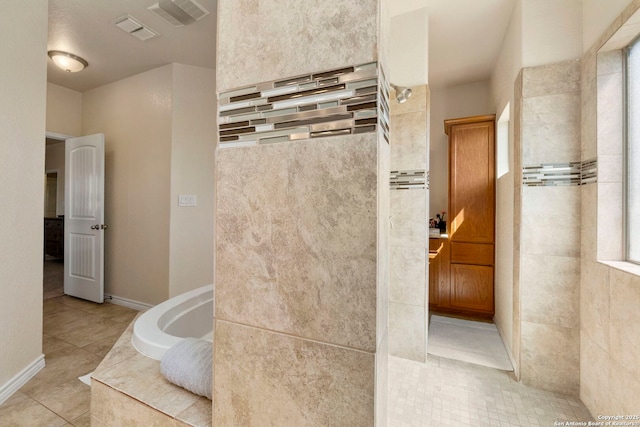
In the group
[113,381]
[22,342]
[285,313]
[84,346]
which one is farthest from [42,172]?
[285,313]

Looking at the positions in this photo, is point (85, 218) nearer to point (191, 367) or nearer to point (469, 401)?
point (191, 367)

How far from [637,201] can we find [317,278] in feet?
5.79

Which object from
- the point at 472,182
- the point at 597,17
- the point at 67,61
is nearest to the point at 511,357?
the point at 472,182

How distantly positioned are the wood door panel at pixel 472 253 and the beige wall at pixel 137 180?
9.91 feet

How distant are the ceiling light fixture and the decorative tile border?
161 inches

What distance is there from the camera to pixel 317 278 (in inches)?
20.6

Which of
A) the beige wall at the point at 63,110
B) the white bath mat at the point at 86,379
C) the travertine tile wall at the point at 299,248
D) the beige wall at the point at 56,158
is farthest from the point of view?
the beige wall at the point at 56,158

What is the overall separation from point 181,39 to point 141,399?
2.88 metres

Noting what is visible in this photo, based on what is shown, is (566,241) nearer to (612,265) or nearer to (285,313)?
(612,265)

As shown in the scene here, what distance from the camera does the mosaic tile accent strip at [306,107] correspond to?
493 mm

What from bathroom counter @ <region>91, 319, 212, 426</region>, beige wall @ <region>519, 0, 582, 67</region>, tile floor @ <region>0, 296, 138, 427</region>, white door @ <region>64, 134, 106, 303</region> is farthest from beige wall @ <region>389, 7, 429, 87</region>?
white door @ <region>64, 134, 106, 303</region>

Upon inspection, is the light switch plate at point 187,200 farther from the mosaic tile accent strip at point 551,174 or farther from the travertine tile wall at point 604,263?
the travertine tile wall at point 604,263

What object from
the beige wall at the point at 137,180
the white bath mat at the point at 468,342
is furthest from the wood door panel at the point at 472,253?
the beige wall at the point at 137,180

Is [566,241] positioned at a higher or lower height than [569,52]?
lower
